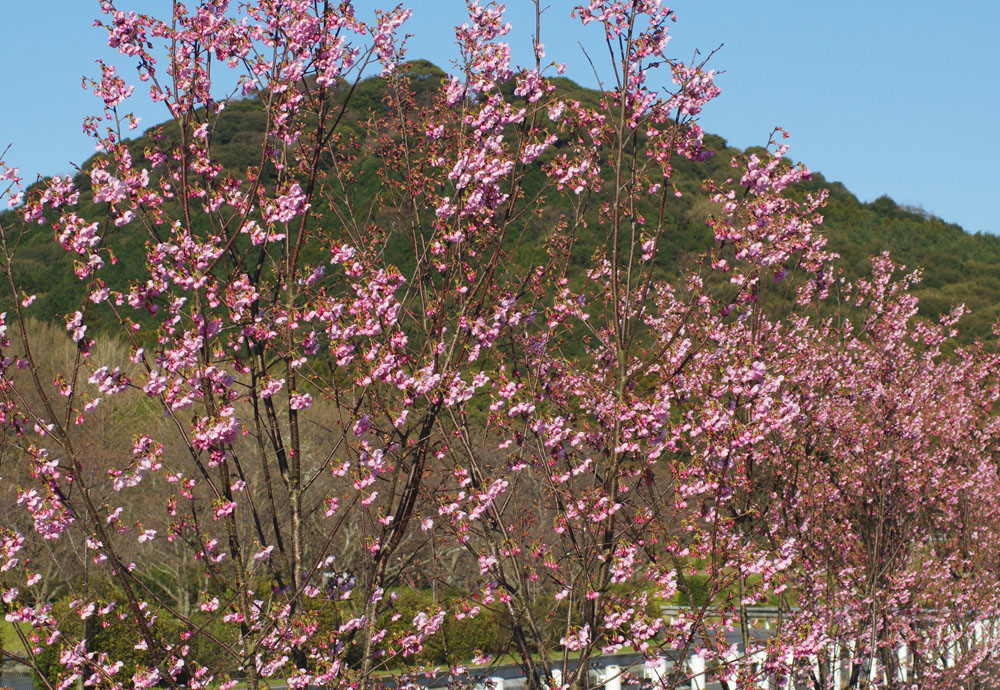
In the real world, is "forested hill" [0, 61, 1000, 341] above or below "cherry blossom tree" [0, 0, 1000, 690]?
above

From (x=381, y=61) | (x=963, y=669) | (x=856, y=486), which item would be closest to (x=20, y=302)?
(x=381, y=61)

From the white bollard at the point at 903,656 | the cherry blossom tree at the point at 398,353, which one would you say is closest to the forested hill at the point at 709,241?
the white bollard at the point at 903,656

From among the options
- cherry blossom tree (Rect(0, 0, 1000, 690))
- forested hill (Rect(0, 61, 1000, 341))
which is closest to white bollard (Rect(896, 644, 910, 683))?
cherry blossom tree (Rect(0, 0, 1000, 690))

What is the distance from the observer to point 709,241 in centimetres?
3148

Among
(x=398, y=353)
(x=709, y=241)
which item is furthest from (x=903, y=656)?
(x=709, y=241)

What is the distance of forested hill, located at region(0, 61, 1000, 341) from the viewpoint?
32.8 metres

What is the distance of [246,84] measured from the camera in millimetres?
4539

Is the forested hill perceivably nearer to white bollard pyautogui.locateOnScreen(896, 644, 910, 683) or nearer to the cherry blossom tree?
white bollard pyautogui.locateOnScreen(896, 644, 910, 683)

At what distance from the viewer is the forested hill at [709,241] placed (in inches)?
1293

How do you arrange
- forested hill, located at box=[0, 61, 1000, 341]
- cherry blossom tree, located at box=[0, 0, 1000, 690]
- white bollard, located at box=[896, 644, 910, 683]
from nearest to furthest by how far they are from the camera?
cherry blossom tree, located at box=[0, 0, 1000, 690], white bollard, located at box=[896, 644, 910, 683], forested hill, located at box=[0, 61, 1000, 341]

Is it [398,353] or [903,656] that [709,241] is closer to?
[903,656]

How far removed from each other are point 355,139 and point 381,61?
147 centimetres

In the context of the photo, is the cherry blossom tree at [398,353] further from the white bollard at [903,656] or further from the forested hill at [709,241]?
the forested hill at [709,241]

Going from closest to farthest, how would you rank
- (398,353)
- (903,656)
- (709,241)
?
(398,353) → (903,656) → (709,241)
